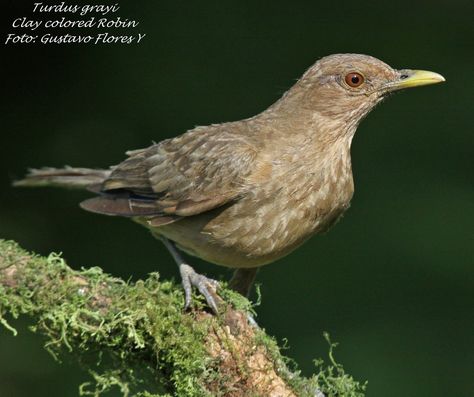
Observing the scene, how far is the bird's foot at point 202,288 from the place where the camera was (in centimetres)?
438

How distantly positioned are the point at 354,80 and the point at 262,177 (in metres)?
0.85

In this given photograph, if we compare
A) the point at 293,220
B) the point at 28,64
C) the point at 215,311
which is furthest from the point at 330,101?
the point at 28,64

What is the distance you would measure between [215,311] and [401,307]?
3.47 metres

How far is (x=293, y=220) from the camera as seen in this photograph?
506cm

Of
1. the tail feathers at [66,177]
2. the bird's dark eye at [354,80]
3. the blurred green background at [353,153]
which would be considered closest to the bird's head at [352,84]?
the bird's dark eye at [354,80]

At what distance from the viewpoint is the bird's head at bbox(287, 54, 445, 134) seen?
532 centimetres

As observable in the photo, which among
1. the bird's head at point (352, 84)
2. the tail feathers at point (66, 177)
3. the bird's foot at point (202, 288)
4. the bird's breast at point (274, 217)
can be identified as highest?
the bird's head at point (352, 84)

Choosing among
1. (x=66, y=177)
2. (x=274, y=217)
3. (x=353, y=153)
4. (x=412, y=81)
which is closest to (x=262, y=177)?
(x=274, y=217)

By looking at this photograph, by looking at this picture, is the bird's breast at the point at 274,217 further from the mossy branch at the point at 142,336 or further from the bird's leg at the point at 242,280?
the mossy branch at the point at 142,336

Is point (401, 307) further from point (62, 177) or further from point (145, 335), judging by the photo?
point (145, 335)

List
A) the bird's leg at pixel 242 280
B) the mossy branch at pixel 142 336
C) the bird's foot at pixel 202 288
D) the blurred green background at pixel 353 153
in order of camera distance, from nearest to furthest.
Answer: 1. the mossy branch at pixel 142 336
2. the bird's foot at pixel 202 288
3. the bird's leg at pixel 242 280
4. the blurred green background at pixel 353 153

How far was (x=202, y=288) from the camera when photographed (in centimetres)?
451

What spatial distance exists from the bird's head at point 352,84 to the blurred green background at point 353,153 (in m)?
2.29

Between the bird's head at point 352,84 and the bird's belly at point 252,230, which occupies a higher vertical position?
the bird's head at point 352,84
